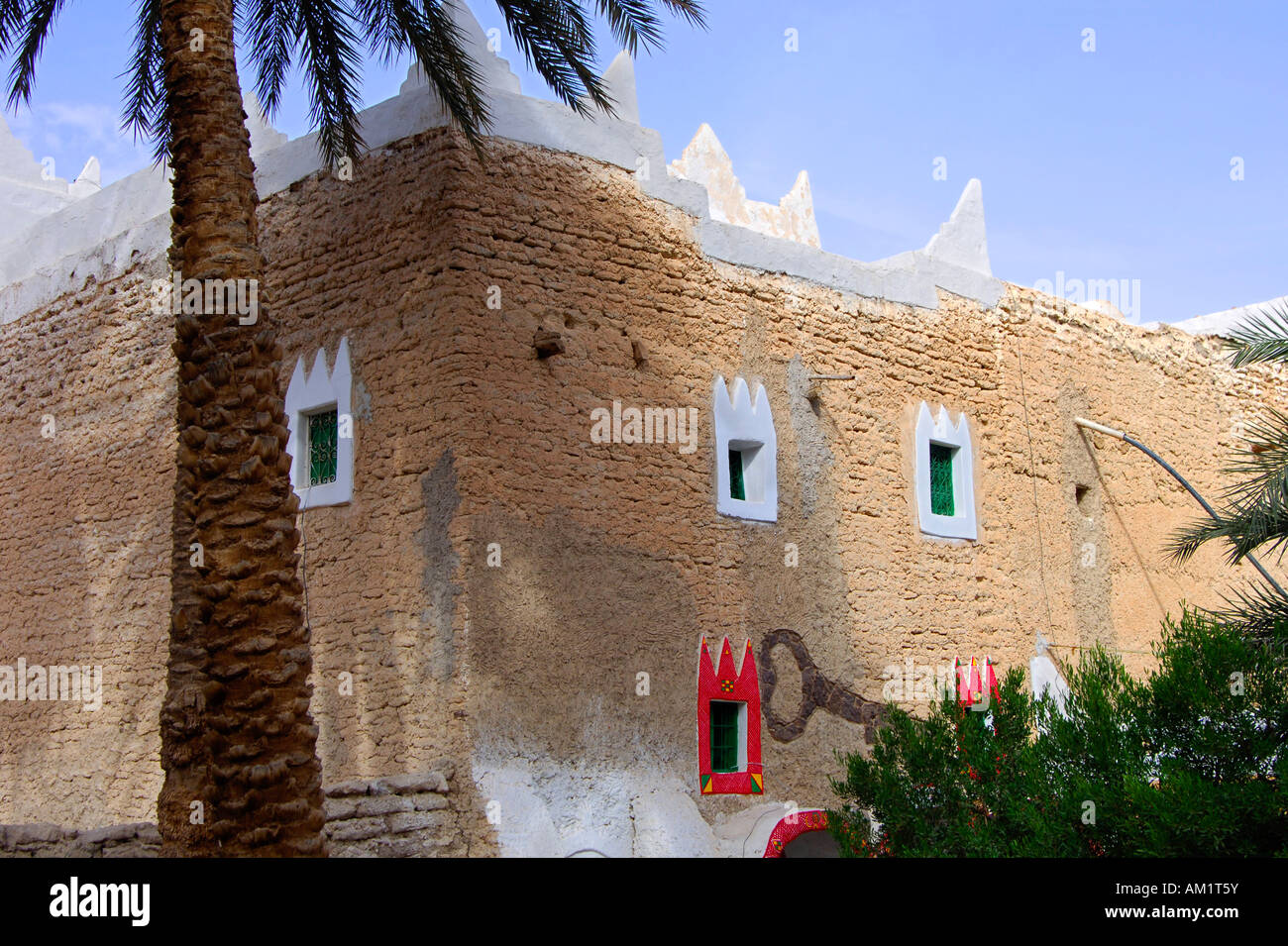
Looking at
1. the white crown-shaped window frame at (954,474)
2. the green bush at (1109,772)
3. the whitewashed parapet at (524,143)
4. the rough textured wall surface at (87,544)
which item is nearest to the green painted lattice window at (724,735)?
the green bush at (1109,772)

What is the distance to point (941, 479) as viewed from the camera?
13.4 m

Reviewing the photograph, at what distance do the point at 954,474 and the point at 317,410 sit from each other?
20.0ft

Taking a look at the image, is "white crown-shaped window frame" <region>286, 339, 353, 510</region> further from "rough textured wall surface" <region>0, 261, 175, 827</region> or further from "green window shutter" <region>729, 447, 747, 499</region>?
"green window shutter" <region>729, 447, 747, 499</region>

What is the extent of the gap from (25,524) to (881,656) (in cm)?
782

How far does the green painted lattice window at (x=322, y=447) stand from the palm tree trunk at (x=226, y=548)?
2.89m

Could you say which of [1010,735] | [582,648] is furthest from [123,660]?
[1010,735]

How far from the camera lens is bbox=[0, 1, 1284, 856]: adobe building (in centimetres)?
973

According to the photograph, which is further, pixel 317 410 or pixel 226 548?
pixel 317 410

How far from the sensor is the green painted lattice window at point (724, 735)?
10875 millimetres

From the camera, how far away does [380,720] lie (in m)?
9.71

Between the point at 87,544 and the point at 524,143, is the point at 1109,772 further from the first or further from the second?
the point at 87,544

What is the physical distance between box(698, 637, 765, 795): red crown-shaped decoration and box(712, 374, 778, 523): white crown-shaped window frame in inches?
44.5

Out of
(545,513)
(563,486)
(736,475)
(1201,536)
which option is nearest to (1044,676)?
(1201,536)

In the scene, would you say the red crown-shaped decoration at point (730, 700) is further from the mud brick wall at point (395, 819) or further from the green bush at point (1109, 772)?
the mud brick wall at point (395, 819)
